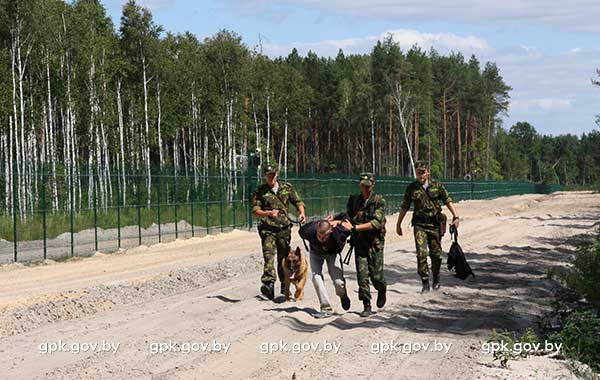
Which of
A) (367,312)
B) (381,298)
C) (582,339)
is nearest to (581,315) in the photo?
(582,339)

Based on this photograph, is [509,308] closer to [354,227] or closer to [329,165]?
[354,227]

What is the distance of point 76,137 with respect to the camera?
52.5 m

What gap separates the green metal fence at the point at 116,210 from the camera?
24.7m

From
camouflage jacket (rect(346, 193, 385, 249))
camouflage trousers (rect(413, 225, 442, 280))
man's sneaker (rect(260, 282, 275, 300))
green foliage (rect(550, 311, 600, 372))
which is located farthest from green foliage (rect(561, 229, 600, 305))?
man's sneaker (rect(260, 282, 275, 300))

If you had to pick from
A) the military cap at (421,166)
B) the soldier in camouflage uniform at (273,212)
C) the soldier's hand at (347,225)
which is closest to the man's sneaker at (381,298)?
the soldier's hand at (347,225)

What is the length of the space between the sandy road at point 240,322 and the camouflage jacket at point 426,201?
125cm

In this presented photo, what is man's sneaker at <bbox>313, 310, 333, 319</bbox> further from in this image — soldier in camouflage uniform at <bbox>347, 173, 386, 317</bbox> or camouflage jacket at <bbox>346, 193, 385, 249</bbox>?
camouflage jacket at <bbox>346, 193, 385, 249</bbox>

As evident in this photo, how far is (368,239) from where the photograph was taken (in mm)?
12250

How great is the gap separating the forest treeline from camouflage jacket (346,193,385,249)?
13.5 m

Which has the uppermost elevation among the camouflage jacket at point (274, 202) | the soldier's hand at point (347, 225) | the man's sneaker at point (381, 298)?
the camouflage jacket at point (274, 202)

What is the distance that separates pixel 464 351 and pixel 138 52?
4801 centimetres

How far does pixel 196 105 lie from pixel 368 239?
53.2m

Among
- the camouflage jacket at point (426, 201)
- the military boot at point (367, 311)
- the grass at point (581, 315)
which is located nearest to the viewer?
the grass at point (581, 315)

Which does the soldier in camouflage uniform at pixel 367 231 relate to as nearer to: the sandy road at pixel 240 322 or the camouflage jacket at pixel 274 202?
the sandy road at pixel 240 322
